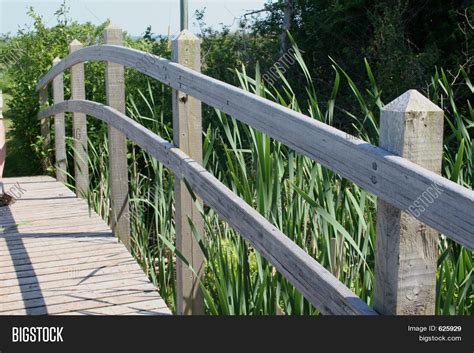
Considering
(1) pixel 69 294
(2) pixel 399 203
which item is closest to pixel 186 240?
(1) pixel 69 294

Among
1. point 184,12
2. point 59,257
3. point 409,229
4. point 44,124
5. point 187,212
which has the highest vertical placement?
point 184,12

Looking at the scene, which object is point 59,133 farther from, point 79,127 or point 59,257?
point 59,257

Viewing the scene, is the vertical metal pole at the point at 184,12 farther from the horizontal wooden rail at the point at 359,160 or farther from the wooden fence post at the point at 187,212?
the horizontal wooden rail at the point at 359,160

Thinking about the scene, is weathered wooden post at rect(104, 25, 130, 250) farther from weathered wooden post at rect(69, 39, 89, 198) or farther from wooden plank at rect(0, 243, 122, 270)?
weathered wooden post at rect(69, 39, 89, 198)

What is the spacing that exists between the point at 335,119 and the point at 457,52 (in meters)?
1.64

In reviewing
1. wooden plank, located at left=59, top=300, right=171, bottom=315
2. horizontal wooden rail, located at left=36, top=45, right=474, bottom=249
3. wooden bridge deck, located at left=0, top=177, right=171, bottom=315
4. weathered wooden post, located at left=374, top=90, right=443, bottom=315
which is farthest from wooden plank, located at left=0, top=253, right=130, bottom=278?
weathered wooden post, located at left=374, top=90, right=443, bottom=315

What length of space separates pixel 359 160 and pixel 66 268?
8.63 ft

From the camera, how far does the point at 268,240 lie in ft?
7.61

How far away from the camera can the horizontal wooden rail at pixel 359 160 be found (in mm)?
1511

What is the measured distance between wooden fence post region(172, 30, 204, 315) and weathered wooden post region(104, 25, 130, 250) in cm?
111

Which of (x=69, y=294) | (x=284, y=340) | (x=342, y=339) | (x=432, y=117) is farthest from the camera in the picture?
(x=69, y=294)

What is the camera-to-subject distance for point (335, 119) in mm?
9297

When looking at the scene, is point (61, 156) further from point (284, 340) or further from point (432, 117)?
point (432, 117)

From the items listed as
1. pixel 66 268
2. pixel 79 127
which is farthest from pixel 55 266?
pixel 79 127
